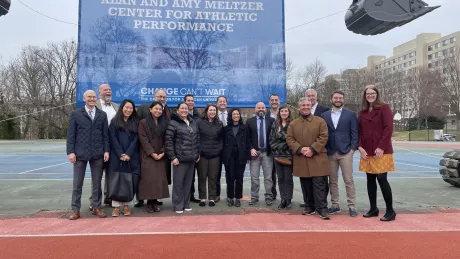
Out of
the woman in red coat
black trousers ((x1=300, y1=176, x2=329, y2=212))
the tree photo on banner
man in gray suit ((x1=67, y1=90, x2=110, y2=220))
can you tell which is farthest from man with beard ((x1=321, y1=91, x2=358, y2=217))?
man in gray suit ((x1=67, y1=90, x2=110, y2=220))

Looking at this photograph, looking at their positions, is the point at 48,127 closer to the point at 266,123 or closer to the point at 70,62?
the point at 70,62

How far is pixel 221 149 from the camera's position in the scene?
6133 millimetres

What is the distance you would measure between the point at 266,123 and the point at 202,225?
2.28 meters

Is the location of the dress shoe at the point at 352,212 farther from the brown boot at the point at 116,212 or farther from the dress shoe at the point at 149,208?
the brown boot at the point at 116,212

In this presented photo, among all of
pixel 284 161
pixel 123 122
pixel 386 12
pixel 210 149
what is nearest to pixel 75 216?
pixel 123 122

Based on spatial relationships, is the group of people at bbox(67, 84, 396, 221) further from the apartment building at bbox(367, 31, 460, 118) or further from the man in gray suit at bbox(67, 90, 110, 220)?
the apartment building at bbox(367, 31, 460, 118)

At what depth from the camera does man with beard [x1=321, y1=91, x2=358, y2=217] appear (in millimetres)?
5320

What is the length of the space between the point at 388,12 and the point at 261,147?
2.93 m

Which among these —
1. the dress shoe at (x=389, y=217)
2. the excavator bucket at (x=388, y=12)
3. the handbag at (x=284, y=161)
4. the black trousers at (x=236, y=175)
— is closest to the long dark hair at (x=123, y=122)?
the black trousers at (x=236, y=175)

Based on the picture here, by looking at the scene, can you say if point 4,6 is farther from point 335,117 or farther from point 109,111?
point 335,117

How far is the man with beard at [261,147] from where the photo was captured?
618 cm

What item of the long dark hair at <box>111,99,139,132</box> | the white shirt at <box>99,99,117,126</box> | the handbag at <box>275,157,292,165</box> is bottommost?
the handbag at <box>275,157,292,165</box>

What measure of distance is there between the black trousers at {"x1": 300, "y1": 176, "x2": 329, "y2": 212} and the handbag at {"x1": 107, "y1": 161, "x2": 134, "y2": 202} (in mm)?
2810

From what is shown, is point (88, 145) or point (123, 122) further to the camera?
point (123, 122)
